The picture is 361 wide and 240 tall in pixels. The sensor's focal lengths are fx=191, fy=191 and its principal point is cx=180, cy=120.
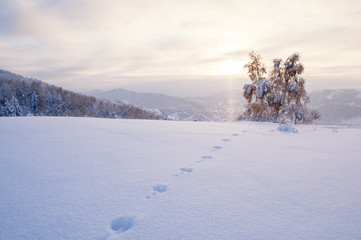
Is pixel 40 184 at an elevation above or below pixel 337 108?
below

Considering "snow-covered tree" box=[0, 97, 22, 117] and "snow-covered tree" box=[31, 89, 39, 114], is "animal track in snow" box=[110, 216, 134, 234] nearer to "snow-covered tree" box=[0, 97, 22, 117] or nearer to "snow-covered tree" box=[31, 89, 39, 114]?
"snow-covered tree" box=[0, 97, 22, 117]

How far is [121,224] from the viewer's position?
136 centimetres

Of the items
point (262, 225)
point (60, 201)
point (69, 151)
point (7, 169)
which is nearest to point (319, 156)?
point (262, 225)

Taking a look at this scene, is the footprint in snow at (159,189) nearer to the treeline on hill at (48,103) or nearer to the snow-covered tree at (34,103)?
the treeline on hill at (48,103)

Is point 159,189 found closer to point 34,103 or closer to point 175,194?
point 175,194

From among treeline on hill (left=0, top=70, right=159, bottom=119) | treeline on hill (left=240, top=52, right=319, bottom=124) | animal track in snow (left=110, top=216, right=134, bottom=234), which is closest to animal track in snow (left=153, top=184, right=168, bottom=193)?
animal track in snow (left=110, top=216, right=134, bottom=234)

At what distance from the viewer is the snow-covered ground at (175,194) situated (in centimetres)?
125

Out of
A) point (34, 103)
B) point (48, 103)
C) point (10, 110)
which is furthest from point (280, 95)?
point (48, 103)

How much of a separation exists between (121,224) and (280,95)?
13.5 m

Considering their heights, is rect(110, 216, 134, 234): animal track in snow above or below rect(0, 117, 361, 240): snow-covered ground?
below

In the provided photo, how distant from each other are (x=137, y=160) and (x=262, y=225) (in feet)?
5.83

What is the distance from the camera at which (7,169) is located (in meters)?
2.14

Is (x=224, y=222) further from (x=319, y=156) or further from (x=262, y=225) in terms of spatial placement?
(x=319, y=156)

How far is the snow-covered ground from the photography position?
1.25 meters
